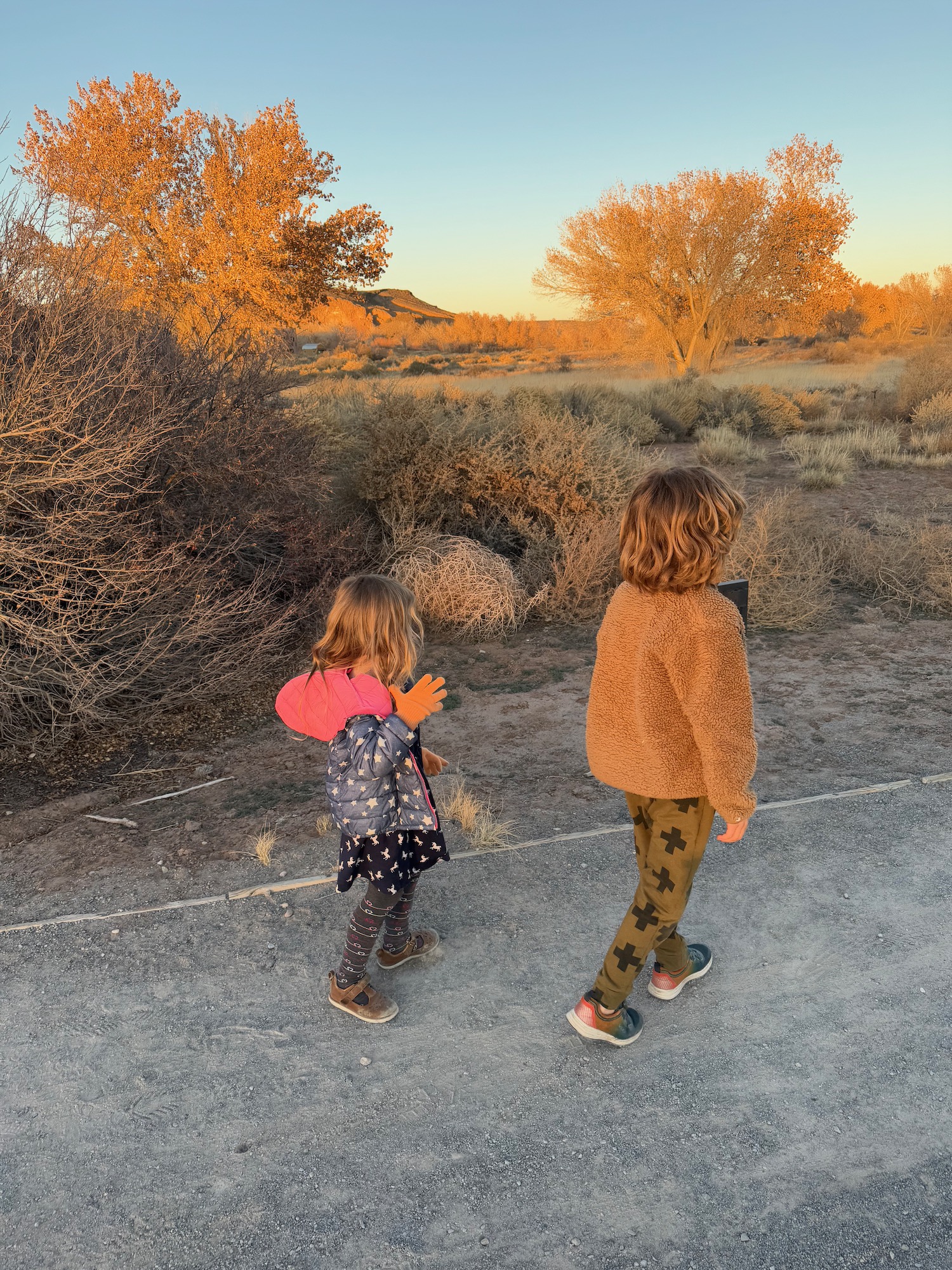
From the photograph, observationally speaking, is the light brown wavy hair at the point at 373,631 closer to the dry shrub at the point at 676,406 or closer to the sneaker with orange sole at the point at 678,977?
the sneaker with orange sole at the point at 678,977

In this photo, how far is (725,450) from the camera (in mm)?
13094

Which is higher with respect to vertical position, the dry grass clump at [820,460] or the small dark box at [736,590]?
the dry grass clump at [820,460]

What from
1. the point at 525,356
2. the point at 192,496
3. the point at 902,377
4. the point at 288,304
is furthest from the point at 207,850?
the point at 525,356

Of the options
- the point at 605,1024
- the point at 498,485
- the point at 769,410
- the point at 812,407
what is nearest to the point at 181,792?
the point at 605,1024

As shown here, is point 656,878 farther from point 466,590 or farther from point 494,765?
point 466,590

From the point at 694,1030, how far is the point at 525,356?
44733mm

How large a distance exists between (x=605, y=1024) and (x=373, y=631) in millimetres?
1323

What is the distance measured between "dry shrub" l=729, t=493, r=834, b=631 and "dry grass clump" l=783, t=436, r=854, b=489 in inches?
133

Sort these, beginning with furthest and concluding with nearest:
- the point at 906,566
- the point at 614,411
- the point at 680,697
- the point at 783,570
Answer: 1. the point at 614,411
2. the point at 906,566
3. the point at 783,570
4. the point at 680,697

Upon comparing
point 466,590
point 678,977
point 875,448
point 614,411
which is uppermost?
point 614,411

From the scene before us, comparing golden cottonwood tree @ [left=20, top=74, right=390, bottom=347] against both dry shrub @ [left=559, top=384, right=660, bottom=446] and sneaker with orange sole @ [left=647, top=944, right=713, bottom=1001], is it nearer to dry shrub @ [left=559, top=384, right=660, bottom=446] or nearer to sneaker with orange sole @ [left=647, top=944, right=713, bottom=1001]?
dry shrub @ [left=559, top=384, right=660, bottom=446]

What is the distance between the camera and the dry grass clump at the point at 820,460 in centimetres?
1122

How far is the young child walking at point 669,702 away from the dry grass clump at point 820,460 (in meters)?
10.1

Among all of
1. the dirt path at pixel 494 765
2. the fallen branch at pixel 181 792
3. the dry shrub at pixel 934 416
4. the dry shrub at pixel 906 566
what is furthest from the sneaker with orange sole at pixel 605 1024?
the dry shrub at pixel 934 416
